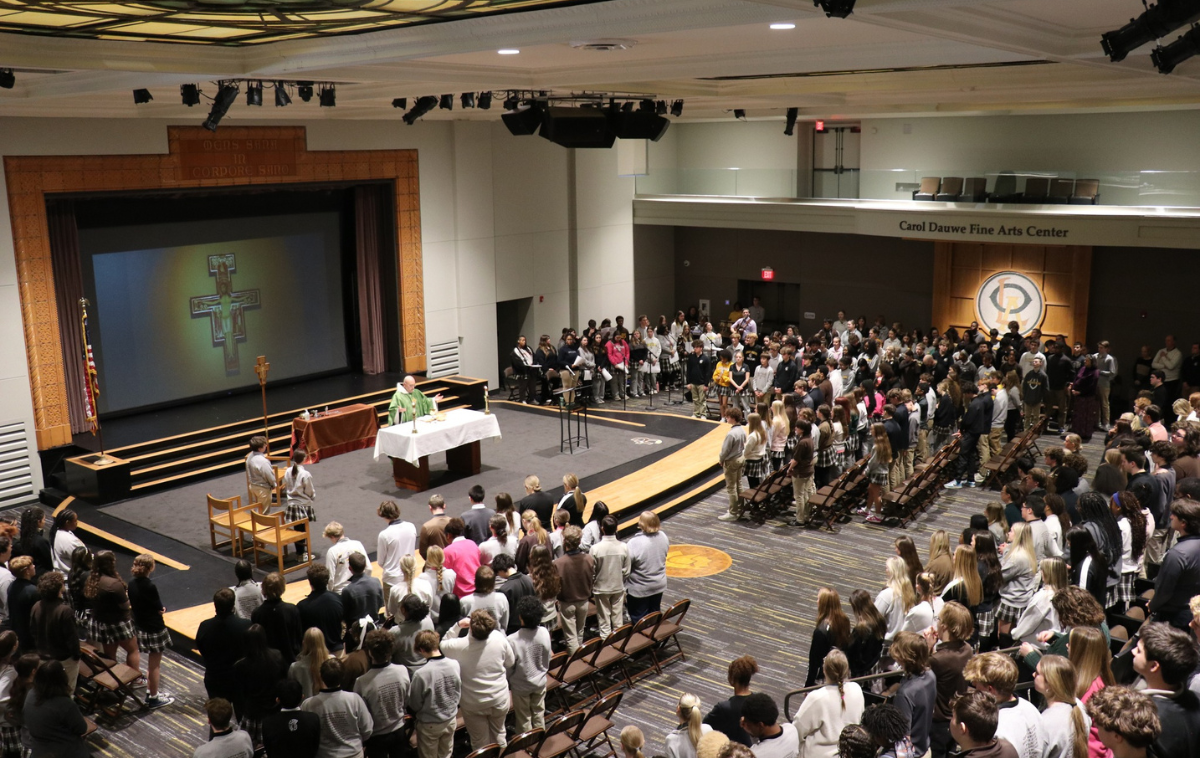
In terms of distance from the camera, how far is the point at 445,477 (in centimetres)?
1332

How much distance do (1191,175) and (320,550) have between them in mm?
13520

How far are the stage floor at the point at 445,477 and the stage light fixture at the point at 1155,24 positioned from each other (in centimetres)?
823

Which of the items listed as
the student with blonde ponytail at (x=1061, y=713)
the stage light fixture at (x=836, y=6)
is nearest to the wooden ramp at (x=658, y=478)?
the student with blonde ponytail at (x=1061, y=713)

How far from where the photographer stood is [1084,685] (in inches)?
201

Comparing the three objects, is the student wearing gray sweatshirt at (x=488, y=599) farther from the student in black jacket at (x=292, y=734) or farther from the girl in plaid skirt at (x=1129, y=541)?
the girl in plaid skirt at (x=1129, y=541)

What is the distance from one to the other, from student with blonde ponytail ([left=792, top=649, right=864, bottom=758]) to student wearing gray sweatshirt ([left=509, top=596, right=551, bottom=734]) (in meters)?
1.90

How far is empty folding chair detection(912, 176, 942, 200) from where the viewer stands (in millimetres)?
17562

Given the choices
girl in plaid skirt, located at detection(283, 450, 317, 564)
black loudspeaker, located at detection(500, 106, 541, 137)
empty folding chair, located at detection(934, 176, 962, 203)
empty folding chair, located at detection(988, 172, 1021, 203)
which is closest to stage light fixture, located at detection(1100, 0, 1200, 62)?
black loudspeaker, located at detection(500, 106, 541, 137)

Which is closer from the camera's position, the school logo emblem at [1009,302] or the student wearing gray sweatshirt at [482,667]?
the student wearing gray sweatshirt at [482,667]

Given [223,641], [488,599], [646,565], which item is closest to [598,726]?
[488,599]

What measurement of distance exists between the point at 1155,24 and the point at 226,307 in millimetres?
13995

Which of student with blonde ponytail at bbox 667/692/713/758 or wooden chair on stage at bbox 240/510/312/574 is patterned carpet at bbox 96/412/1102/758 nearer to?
wooden chair on stage at bbox 240/510/312/574

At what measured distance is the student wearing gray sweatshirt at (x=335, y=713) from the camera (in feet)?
18.8

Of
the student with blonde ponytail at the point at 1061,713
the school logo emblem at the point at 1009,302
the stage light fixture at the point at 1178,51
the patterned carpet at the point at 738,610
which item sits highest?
the stage light fixture at the point at 1178,51
